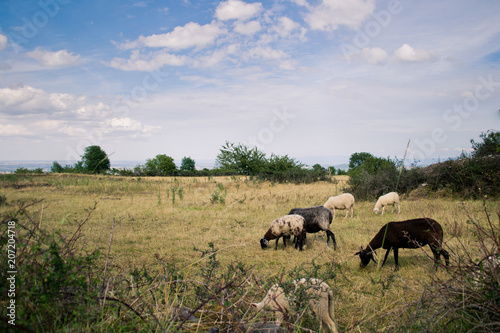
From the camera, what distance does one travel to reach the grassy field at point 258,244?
151 inches

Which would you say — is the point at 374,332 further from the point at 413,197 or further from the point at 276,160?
the point at 276,160

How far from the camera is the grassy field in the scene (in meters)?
3.83

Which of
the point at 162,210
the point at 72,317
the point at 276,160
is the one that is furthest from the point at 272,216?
the point at 276,160

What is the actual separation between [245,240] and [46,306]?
716cm

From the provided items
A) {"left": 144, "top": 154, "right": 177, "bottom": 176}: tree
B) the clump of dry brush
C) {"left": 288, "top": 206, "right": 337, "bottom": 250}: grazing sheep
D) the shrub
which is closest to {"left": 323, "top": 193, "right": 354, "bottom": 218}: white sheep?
{"left": 288, "top": 206, "right": 337, "bottom": 250}: grazing sheep

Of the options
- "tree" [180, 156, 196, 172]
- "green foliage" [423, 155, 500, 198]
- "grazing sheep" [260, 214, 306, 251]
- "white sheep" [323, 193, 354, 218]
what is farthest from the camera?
"tree" [180, 156, 196, 172]

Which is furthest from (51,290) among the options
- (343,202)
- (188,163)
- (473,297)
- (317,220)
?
(188,163)

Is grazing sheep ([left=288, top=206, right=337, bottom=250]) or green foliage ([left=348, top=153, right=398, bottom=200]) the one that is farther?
green foliage ([left=348, top=153, right=398, bottom=200])

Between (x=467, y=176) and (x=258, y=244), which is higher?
(x=467, y=176)

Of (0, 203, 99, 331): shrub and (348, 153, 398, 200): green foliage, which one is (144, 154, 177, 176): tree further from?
(0, 203, 99, 331): shrub

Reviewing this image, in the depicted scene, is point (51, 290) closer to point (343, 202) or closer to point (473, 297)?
point (473, 297)

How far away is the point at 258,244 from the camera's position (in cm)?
863

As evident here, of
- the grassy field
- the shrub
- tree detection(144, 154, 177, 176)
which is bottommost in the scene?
the grassy field

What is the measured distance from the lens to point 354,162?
63438 millimetres
